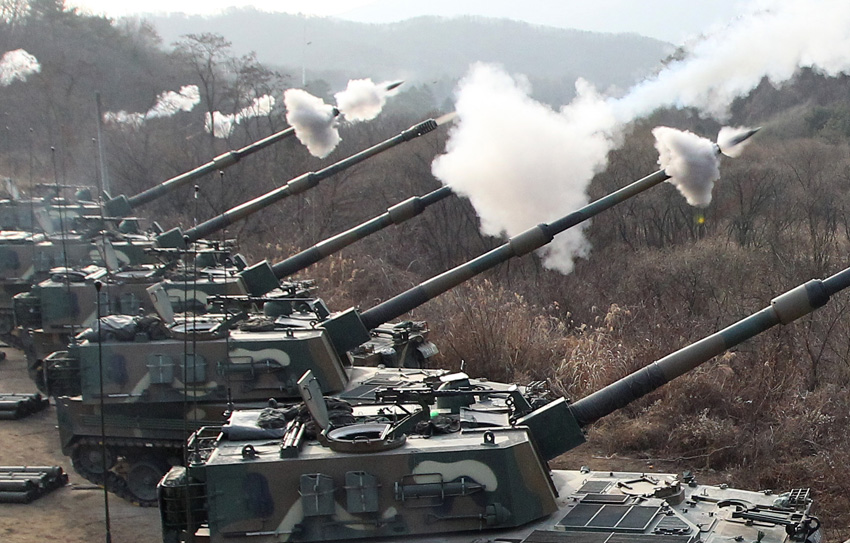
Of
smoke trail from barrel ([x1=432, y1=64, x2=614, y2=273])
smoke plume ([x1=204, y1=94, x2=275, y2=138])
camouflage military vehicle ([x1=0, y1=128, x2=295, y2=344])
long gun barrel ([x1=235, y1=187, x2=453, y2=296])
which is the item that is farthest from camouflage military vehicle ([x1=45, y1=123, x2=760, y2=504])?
smoke plume ([x1=204, y1=94, x2=275, y2=138])

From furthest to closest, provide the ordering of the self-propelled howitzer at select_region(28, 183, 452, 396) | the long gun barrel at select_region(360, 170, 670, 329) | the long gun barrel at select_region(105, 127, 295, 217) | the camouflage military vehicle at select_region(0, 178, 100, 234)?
1. the camouflage military vehicle at select_region(0, 178, 100, 234)
2. the long gun barrel at select_region(105, 127, 295, 217)
3. the self-propelled howitzer at select_region(28, 183, 452, 396)
4. the long gun barrel at select_region(360, 170, 670, 329)

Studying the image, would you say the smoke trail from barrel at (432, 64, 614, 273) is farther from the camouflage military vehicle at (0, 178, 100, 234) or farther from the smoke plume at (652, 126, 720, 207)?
the camouflage military vehicle at (0, 178, 100, 234)

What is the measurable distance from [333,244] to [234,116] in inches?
960

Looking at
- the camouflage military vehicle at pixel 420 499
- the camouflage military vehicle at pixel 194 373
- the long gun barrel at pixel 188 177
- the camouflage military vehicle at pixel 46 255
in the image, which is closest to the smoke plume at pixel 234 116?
the long gun barrel at pixel 188 177

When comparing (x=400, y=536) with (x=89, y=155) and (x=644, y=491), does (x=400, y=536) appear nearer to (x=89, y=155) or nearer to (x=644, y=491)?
(x=644, y=491)

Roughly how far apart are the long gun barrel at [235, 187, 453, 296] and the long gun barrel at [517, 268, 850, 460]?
635 centimetres

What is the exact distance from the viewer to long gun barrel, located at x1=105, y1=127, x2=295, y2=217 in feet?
74.0

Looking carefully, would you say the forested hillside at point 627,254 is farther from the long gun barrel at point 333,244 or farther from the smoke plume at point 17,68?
the long gun barrel at point 333,244

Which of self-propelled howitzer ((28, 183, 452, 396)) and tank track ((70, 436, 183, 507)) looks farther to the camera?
self-propelled howitzer ((28, 183, 452, 396))

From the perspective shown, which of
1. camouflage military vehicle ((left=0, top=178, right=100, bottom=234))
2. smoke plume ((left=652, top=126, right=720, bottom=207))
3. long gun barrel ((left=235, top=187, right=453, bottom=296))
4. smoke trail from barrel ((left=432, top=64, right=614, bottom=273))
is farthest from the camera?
camouflage military vehicle ((left=0, top=178, right=100, bottom=234))

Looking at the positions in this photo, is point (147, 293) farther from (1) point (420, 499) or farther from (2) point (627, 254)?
(2) point (627, 254)

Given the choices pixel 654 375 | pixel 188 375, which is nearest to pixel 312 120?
pixel 188 375

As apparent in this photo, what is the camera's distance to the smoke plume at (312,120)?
2194 centimetres

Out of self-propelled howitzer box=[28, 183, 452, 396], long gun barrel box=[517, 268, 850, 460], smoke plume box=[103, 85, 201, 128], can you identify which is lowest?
long gun barrel box=[517, 268, 850, 460]
